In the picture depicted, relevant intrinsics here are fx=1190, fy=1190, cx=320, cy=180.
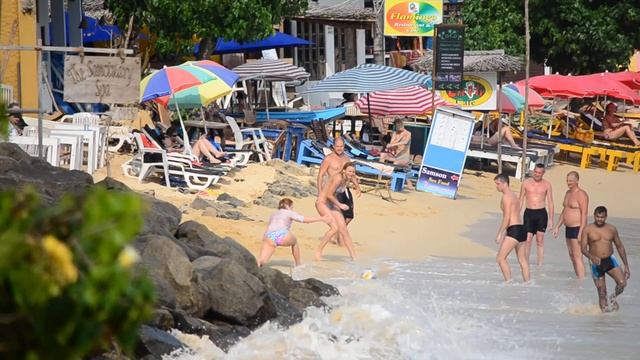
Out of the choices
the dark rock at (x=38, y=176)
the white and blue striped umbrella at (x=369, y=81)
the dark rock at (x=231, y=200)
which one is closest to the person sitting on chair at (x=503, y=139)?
the white and blue striped umbrella at (x=369, y=81)

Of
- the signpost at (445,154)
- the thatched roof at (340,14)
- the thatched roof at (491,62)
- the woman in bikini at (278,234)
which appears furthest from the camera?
the thatched roof at (340,14)

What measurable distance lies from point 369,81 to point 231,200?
6.73 meters

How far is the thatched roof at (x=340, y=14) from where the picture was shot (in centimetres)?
3406

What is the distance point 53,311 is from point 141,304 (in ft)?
0.67

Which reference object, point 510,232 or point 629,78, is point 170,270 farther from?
point 629,78

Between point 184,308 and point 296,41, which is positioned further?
point 296,41

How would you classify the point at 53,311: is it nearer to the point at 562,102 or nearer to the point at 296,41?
the point at 296,41

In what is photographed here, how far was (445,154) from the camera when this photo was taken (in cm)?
2047

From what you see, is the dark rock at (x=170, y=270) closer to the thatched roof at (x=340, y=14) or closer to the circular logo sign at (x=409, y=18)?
the circular logo sign at (x=409, y=18)

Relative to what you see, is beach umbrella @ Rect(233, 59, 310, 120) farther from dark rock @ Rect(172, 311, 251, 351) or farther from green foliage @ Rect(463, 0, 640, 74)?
dark rock @ Rect(172, 311, 251, 351)

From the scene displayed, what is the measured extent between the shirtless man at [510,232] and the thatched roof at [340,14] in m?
21.6

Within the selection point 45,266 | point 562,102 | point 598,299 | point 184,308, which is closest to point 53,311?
point 45,266

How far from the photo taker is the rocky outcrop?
906cm

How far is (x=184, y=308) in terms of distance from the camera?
936 centimetres
